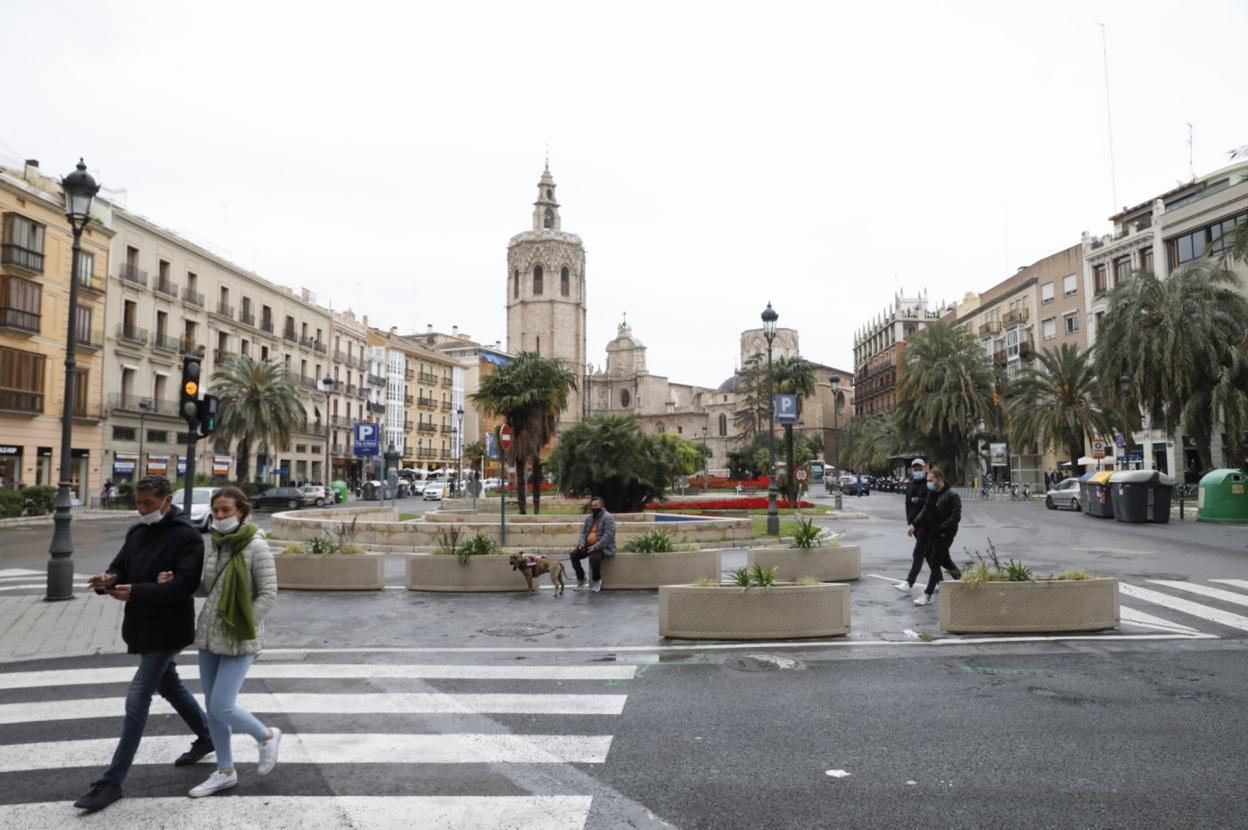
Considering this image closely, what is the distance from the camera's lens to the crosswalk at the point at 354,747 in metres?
4.17

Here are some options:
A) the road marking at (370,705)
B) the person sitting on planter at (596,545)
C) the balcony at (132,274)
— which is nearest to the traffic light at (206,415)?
the road marking at (370,705)

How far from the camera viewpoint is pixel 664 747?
5137 millimetres

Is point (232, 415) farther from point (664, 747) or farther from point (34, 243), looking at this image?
point (664, 747)

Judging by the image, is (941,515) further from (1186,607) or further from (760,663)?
(760,663)

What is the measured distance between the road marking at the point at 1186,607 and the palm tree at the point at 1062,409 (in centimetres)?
3363

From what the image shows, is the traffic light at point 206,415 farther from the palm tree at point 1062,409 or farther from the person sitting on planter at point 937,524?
the palm tree at point 1062,409

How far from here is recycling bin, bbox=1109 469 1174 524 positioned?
2452cm

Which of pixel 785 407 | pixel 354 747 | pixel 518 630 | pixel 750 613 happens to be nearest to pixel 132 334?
pixel 785 407

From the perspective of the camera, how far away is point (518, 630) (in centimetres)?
934

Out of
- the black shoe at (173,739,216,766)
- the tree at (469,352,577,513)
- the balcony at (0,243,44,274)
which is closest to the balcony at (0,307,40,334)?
the balcony at (0,243,44,274)

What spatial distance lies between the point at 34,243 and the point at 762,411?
56128mm

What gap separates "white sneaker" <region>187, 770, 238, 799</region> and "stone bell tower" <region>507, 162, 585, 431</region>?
9934 centimetres

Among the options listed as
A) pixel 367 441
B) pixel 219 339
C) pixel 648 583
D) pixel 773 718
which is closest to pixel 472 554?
pixel 648 583

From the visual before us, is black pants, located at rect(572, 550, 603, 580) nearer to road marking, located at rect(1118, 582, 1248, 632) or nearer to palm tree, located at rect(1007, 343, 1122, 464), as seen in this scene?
road marking, located at rect(1118, 582, 1248, 632)
